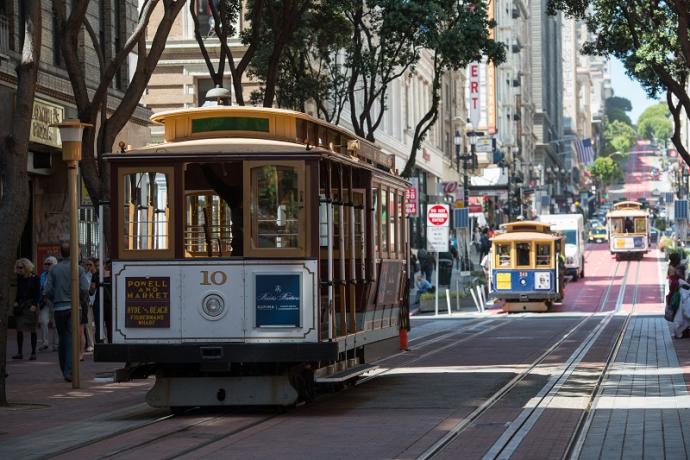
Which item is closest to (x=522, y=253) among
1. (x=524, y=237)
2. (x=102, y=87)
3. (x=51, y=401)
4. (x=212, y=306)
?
(x=524, y=237)

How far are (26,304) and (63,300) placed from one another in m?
4.95

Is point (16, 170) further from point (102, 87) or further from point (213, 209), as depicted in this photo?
point (102, 87)

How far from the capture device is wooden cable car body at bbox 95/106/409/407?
50.7ft

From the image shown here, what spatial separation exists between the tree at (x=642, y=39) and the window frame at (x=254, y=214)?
15261 millimetres

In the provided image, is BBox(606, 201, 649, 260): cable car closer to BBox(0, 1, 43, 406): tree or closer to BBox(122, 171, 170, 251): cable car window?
BBox(0, 1, 43, 406): tree

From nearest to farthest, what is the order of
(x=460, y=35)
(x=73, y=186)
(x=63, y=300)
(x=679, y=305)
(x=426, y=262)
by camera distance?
1. (x=73, y=186)
2. (x=63, y=300)
3. (x=679, y=305)
4. (x=460, y=35)
5. (x=426, y=262)

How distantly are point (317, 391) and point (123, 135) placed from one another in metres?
21.5

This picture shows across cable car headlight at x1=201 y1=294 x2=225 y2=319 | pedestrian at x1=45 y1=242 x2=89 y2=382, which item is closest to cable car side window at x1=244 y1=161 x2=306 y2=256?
cable car headlight at x1=201 y1=294 x2=225 y2=319

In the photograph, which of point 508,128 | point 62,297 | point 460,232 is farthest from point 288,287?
point 508,128

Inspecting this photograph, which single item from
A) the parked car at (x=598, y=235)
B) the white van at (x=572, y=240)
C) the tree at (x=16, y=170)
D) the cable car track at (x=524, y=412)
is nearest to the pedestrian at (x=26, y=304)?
the tree at (x=16, y=170)

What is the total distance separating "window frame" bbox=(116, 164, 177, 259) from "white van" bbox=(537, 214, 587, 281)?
5009 cm

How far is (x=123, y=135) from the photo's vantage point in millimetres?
38562

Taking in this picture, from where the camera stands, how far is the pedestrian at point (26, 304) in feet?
84.5

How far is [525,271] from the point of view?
46719 millimetres
